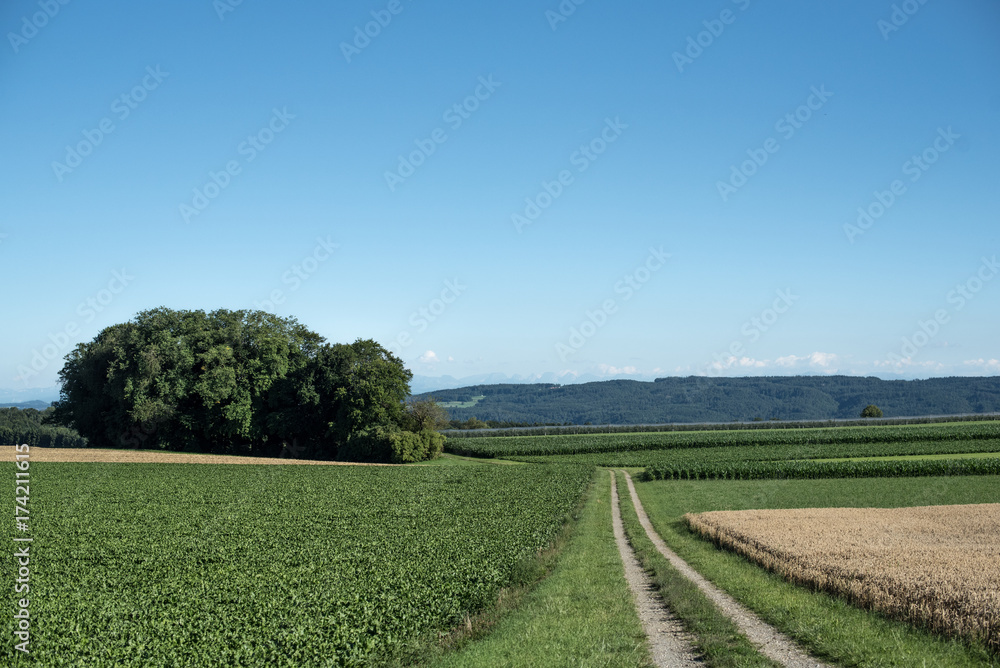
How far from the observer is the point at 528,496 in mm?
31156

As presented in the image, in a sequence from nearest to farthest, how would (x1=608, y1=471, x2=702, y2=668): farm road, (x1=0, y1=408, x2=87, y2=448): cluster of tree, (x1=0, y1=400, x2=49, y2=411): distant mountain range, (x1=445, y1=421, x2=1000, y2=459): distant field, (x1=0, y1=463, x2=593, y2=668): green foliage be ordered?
(x1=0, y1=463, x2=593, y2=668): green foliage
(x1=608, y1=471, x2=702, y2=668): farm road
(x1=445, y1=421, x2=1000, y2=459): distant field
(x1=0, y1=408, x2=87, y2=448): cluster of tree
(x1=0, y1=400, x2=49, y2=411): distant mountain range

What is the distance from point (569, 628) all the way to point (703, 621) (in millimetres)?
2629

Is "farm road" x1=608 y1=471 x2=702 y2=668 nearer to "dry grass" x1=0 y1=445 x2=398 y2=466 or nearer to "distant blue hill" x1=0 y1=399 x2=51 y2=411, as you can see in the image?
"dry grass" x1=0 y1=445 x2=398 y2=466

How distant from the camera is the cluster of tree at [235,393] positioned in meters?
56.2

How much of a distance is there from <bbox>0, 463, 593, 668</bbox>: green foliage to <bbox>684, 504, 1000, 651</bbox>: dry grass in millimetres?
6848

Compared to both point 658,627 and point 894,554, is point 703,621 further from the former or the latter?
point 894,554

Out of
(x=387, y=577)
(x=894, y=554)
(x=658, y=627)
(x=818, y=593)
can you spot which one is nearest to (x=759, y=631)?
(x=658, y=627)

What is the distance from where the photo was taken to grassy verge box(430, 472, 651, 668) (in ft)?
34.7

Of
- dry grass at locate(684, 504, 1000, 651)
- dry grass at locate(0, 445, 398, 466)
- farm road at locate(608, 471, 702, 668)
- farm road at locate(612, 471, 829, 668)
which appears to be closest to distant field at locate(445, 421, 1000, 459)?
dry grass at locate(0, 445, 398, 466)

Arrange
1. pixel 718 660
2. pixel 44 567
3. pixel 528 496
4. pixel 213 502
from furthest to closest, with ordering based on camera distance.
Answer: pixel 528 496, pixel 213 502, pixel 44 567, pixel 718 660

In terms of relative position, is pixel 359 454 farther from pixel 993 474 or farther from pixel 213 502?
pixel 993 474

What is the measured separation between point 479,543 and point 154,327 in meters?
49.7

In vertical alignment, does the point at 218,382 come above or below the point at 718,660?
above

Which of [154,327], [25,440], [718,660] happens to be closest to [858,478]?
[718,660]
